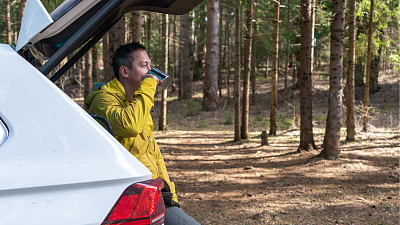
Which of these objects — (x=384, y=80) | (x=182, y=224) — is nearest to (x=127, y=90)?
(x=182, y=224)

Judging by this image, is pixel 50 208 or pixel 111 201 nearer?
pixel 50 208

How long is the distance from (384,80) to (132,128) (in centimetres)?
3397

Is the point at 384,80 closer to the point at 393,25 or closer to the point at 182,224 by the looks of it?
the point at 393,25

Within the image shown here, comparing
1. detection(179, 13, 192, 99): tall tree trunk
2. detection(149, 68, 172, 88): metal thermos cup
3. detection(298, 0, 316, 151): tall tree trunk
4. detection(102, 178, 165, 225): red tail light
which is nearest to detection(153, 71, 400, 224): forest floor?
detection(298, 0, 316, 151): tall tree trunk

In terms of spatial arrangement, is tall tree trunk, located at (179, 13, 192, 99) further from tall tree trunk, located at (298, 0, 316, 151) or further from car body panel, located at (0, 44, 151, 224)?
car body panel, located at (0, 44, 151, 224)

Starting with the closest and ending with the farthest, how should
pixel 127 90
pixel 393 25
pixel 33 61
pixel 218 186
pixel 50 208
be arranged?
pixel 50 208 < pixel 33 61 < pixel 127 90 < pixel 218 186 < pixel 393 25

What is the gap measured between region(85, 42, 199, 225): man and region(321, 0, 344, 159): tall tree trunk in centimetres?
798

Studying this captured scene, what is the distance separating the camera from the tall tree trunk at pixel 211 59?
73.7 ft

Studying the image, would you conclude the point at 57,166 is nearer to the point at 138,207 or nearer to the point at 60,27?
the point at 138,207

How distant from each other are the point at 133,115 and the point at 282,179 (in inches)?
276

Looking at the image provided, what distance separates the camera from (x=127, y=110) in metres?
2.31

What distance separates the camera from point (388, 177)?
8.44 meters

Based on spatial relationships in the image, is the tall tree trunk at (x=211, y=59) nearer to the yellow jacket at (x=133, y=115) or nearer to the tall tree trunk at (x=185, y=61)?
the tall tree trunk at (x=185, y=61)

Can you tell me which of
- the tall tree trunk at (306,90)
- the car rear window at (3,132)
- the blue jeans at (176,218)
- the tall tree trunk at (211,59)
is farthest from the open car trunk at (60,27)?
the tall tree trunk at (211,59)
